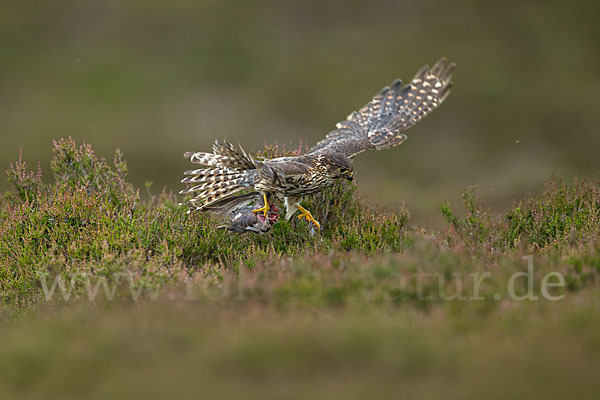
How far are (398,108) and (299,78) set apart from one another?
62.6ft

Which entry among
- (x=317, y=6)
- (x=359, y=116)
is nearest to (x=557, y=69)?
(x=317, y=6)

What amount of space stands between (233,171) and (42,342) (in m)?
3.70

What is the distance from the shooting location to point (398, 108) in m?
10.0

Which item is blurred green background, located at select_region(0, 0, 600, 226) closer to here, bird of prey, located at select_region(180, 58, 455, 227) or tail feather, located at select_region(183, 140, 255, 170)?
bird of prey, located at select_region(180, 58, 455, 227)

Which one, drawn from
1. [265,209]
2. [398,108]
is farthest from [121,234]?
[398,108]

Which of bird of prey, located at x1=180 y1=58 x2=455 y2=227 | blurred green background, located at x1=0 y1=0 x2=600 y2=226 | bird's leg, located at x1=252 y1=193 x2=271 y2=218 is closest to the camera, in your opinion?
bird of prey, located at x1=180 y1=58 x2=455 y2=227

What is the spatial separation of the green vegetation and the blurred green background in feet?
42.6

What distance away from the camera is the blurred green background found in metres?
24.2

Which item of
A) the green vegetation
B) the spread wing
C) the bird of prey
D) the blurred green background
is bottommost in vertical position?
the green vegetation

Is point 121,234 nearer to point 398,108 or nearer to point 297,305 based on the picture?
point 297,305

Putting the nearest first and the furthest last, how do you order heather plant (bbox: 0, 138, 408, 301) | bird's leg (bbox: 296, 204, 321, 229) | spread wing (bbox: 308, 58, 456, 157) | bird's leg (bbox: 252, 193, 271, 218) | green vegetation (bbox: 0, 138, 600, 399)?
1. green vegetation (bbox: 0, 138, 600, 399)
2. heather plant (bbox: 0, 138, 408, 301)
3. bird's leg (bbox: 252, 193, 271, 218)
4. bird's leg (bbox: 296, 204, 321, 229)
5. spread wing (bbox: 308, 58, 456, 157)

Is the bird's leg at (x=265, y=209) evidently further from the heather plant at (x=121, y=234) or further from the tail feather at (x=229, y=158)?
the tail feather at (x=229, y=158)

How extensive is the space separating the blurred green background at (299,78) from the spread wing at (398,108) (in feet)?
33.8

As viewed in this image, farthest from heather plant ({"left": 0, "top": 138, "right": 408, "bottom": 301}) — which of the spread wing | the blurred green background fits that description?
the blurred green background
